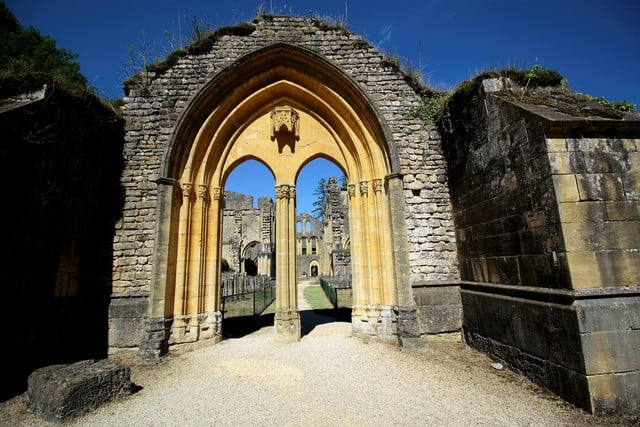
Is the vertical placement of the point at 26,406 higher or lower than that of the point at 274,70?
lower

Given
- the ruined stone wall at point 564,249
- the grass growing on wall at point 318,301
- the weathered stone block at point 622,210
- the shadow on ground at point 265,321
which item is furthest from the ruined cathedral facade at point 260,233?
the weathered stone block at point 622,210

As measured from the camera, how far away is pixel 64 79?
5.27 metres

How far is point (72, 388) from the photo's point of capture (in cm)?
324

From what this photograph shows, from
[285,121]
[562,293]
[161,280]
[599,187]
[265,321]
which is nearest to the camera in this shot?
[562,293]

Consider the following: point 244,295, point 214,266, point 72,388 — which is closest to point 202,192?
point 214,266

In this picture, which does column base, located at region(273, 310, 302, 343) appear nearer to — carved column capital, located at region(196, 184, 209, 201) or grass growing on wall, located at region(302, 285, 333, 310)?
carved column capital, located at region(196, 184, 209, 201)

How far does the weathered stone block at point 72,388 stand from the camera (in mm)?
3176

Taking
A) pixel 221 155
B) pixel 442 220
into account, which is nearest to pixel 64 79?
pixel 221 155

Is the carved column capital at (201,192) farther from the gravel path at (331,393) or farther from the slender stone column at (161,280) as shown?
the gravel path at (331,393)

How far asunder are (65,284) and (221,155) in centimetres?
390

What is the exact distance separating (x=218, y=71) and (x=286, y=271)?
4.75m

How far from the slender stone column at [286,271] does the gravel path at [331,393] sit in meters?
0.73

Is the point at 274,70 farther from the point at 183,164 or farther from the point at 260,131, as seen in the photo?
the point at 183,164

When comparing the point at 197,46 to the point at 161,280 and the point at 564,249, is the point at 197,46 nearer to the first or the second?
the point at 161,280
